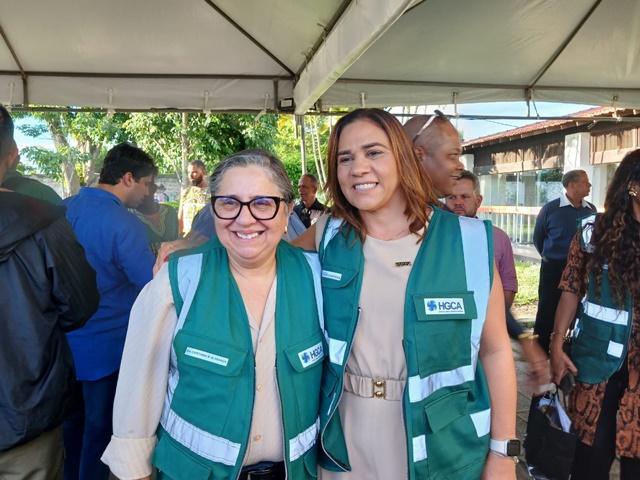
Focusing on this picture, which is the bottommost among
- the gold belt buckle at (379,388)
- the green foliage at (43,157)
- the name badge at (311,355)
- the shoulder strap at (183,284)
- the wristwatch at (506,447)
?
the wristwatch at (506,447)

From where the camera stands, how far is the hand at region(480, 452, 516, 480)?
1.59 m

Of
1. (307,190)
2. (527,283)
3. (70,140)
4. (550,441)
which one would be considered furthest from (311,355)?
(70,140)

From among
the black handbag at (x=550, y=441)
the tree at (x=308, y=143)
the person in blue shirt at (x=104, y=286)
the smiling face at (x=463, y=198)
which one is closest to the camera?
the black handbag at (x=550, y=441)

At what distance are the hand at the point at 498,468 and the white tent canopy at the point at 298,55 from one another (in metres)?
2.38

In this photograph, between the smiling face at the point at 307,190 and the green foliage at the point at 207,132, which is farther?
the green foliage at the point at 207,132

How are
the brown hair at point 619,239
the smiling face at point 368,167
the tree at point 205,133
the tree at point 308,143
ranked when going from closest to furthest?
the smiling face at point 368,167
the brown hair at point 619,239
the tree at point 205,133
the tree at point 308,143

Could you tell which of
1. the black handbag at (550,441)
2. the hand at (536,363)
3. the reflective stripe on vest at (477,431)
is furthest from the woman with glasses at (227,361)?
the black handbag at (550,441)

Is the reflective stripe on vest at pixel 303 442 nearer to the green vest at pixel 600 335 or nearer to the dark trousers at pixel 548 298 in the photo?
the green vest at pixel 600 335

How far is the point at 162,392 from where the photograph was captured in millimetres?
1535

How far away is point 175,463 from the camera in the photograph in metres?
1.47

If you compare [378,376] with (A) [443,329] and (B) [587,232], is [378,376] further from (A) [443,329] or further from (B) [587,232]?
(B) [587,232]

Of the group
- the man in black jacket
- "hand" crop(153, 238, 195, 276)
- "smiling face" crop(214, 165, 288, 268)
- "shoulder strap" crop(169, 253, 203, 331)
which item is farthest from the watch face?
the man in black jacket

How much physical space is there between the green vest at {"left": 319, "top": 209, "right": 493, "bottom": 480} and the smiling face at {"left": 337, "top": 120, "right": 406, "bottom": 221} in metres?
0.16

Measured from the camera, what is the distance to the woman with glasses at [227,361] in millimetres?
1446
